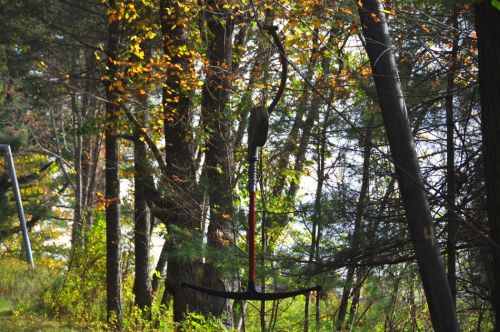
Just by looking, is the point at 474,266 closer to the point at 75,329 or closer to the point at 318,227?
the point at 318,227

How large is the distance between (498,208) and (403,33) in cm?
177

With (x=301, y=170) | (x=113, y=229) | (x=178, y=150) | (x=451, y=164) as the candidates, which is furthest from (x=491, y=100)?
(x=113, y=229)

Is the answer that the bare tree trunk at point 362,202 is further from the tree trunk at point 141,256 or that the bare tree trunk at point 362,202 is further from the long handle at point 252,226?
the tree trunk at point 141,256

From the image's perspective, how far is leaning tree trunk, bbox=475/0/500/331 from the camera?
4738 millimetres

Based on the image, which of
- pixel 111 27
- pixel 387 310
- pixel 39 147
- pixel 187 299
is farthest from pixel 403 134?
pixel 39 147

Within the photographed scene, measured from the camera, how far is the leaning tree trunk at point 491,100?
4738 millimetres

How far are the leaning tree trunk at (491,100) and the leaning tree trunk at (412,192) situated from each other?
15.9 inches

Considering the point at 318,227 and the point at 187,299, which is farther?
the point at 187,299

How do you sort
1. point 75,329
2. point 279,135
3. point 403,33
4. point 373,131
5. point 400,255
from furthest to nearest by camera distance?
point 75,329
point 279,135
point 373,131
point 400,255
point 403,33

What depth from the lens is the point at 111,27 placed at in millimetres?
13250

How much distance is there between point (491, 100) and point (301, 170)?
13.6 feet

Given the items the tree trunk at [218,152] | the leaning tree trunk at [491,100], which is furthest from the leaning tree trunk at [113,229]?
the leaning tree trunk at [491,100]

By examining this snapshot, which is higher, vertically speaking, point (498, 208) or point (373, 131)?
point (373, 131)

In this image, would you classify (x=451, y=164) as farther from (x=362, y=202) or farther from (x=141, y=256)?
(x=141, y=256)
